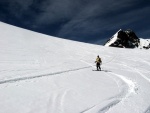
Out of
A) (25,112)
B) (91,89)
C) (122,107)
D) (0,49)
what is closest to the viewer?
(25,112)

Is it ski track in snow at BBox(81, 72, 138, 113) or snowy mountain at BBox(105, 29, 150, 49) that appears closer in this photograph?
ski track in snow at BBox(81, 72, 138, 113)

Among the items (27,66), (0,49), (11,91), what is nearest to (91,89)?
(11,91)

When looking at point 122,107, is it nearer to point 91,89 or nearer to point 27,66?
point 91,89

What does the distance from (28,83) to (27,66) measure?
598 cm

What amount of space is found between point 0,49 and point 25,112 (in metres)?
16.8

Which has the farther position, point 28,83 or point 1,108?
point 28,83

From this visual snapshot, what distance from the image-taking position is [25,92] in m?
11.2

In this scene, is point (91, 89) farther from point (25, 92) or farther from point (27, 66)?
point (27, 66)

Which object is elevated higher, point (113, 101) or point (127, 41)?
point (113, 101)

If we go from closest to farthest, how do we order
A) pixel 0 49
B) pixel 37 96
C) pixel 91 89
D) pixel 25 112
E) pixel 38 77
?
A: 1. pixel 25 112
2. pixel 37 96
3. pixel 91 89
4. pixel 38 77
5. pixel 0 49

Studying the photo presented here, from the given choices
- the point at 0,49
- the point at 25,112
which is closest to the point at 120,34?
the point at 0,49

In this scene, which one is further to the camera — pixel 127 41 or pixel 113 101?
pixel 127 41

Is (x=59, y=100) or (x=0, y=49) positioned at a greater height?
(x=0, y=49)

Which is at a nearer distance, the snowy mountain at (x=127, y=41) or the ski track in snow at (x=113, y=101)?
the ski track in snow at (x=113, y=101)
